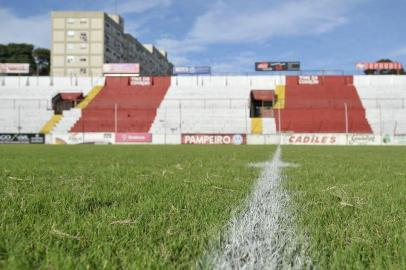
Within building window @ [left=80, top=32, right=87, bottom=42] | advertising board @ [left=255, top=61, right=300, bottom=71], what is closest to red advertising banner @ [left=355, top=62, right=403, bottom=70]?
advertising board @ [left=255, top=61, right=300, bottom=71]

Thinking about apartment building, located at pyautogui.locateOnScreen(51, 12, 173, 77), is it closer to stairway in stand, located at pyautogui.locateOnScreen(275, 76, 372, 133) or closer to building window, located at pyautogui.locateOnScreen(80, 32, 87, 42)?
building window, located at pyautogui.locateOnScreen(80, 32, 87, 42)

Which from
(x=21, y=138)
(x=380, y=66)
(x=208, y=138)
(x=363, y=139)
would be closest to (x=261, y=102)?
(x=208, y=138)

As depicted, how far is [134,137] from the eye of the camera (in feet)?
119

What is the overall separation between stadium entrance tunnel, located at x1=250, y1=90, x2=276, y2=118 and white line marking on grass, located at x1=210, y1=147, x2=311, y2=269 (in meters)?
41.0

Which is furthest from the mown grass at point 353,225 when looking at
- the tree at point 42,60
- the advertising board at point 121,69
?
the tree at point 42,60

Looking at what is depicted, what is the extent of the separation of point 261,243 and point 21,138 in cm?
3761

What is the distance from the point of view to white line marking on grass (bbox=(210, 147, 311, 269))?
1.64m

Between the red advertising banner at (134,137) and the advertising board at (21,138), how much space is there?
20.7 ft

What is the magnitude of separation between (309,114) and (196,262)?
39.4 meters

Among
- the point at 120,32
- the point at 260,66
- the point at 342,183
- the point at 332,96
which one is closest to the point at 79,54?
the point at 120,32

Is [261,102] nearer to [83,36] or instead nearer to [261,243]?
[261,243]

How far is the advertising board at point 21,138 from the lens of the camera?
35644 mm

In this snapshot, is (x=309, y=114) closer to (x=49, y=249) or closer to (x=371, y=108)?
(x=371, y=108)

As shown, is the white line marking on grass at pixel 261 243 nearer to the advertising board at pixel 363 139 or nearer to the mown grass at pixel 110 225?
the mown grass at pixel 110 225
